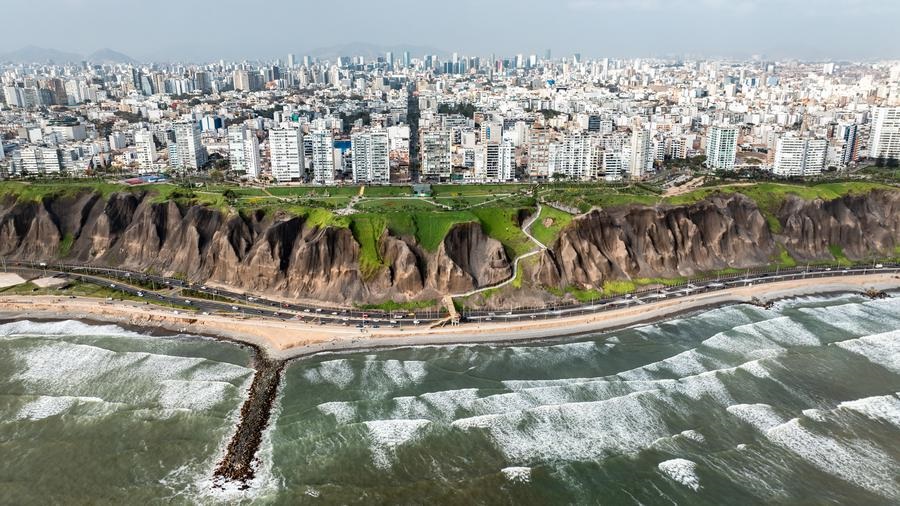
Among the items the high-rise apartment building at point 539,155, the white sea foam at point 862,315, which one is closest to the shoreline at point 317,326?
the white sea foam at point 862,315

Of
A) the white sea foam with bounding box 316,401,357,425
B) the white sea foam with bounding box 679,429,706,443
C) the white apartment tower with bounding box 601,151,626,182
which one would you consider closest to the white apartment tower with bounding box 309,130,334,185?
the white apartment tower with bounding box 601,151,626,182

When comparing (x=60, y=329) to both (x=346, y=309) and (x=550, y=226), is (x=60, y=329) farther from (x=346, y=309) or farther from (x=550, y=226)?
(x=550, y=226)

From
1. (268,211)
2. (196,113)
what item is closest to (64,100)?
(196,113)

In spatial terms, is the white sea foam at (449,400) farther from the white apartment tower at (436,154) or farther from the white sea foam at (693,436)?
the white apartment tower at (436,154)

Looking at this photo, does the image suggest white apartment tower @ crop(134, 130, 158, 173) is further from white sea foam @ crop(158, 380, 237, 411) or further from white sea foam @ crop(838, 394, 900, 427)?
white sea foam @ crop(838, 394, 900, 427)

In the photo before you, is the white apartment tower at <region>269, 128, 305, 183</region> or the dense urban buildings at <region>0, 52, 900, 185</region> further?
the dense urban buildings at <region>0, 52, 900, 185</region>
